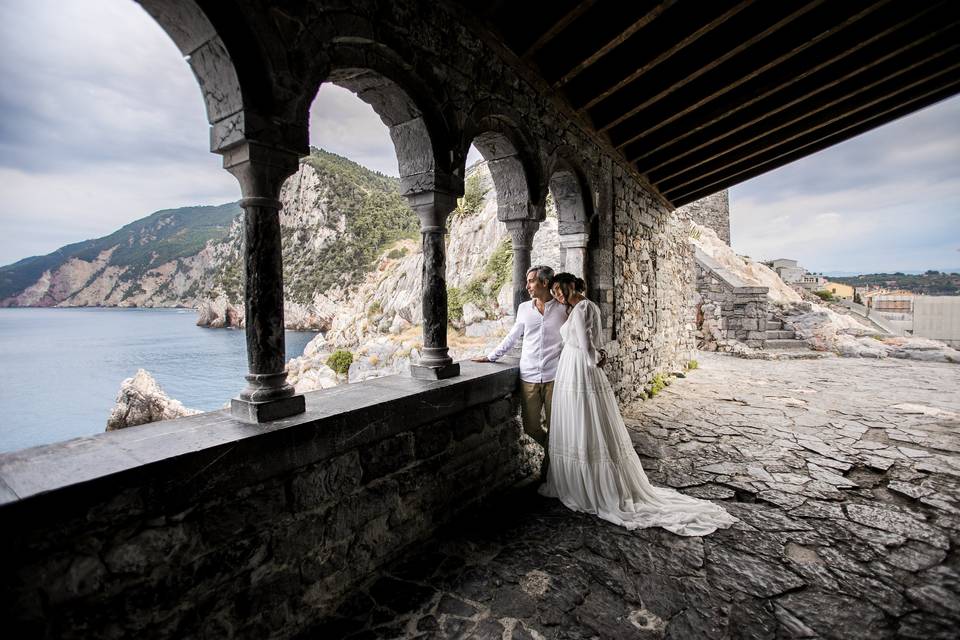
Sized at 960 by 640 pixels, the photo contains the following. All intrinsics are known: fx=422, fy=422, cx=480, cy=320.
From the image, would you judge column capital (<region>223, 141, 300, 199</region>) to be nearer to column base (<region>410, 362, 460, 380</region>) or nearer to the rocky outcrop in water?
column base (<region>410, 362, 460, 380</region>)

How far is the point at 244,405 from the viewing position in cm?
183

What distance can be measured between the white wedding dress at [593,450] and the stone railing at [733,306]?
8700 millimetres

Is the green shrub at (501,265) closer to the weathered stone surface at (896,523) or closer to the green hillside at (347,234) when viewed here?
the weathered stone surface at (896,523)

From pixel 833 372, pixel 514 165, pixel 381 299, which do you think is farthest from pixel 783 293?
pixel 381 299

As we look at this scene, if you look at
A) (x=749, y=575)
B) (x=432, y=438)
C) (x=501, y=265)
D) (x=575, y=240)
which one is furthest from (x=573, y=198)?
(x=501, y=265)

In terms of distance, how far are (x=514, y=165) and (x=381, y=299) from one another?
62.8 feet

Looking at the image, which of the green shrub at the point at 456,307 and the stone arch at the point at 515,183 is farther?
the green shrub at the point at 456,307

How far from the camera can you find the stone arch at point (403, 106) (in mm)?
2135

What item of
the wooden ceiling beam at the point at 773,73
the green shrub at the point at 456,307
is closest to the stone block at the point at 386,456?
the wooden ceiling beam at the point at 773,73

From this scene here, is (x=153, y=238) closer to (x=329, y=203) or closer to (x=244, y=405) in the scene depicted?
(x=329, y=203)

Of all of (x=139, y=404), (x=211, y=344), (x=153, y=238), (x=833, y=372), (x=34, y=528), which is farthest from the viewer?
(x=153, y=238)

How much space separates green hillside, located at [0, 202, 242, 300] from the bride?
32.1 m

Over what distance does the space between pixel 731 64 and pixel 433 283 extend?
3.59 metres

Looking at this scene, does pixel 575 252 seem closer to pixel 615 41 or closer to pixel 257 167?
pixel 615 41
